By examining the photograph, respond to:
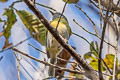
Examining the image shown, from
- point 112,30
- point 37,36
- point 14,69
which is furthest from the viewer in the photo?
point 14,69

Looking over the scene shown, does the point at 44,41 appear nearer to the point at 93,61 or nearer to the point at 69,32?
the point at 69,32

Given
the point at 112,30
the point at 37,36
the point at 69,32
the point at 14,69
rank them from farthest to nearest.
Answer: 1. the point at 14,69
2. the point at 69,32
3. the point at 37,36
4. the point at 112,30

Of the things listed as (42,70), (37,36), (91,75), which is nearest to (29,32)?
(37,36)

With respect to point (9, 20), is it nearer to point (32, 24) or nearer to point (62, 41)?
point (32, 24)

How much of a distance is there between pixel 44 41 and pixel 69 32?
16 centimetres

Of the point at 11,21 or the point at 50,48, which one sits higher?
the point at 11,21

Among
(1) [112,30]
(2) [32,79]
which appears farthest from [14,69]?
(1) [112,30]

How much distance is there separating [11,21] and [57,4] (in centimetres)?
35

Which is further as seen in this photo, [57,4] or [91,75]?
[57,4]

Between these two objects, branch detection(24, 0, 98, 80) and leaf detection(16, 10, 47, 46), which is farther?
leaf detection(16, 10, 47, 46)

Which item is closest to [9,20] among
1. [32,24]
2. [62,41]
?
[32,24]

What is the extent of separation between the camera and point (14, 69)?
44.6 inches

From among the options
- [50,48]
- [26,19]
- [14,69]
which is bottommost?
[14,69]

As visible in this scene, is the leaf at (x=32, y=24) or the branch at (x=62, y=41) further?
the leaf at (x=32, y=24)
